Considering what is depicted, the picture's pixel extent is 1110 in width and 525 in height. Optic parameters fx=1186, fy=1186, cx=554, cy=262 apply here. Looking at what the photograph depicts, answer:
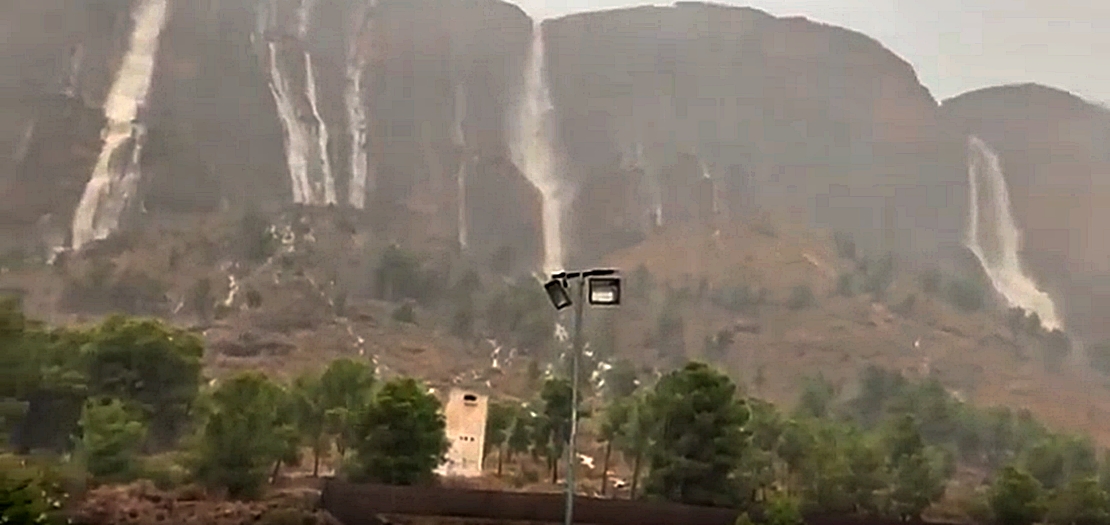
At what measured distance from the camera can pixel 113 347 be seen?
4019 centimetres

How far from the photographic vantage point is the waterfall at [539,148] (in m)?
145

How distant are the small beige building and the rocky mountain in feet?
203

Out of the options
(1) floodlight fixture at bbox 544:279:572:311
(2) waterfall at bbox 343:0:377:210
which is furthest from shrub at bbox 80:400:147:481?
(2) waterfall at bbox 343:0:377:210

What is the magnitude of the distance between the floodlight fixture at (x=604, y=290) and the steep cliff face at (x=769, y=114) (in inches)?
5408

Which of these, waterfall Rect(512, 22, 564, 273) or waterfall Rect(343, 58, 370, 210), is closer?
waterfall Rect(343, 58, 370, 210)

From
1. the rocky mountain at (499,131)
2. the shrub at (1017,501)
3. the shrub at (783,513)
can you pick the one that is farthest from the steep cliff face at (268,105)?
the shrub at (783,513)

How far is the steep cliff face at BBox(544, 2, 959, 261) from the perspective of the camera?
547ft

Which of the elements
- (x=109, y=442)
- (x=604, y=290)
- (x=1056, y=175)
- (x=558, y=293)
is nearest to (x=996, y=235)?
(x=1056, y=175)

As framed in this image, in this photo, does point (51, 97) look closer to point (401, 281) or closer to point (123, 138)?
point (123, 138)

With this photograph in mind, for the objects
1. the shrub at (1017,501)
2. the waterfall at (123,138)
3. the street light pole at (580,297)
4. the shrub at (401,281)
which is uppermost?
the waterfall at (123,138)

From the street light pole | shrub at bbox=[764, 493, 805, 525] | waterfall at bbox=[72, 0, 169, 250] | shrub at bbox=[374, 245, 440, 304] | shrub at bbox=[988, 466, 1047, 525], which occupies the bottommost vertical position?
shrub at bbox=[764, 493, 805, 525]

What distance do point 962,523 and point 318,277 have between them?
5757 centimetres

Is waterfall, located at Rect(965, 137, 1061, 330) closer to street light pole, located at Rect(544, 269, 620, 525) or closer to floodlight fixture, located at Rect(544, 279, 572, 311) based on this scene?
floodlight fixture, located at Rect(544, 279, 572, 311)

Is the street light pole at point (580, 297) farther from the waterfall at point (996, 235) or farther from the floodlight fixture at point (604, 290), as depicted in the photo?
the waterfall at point (996, 235)
